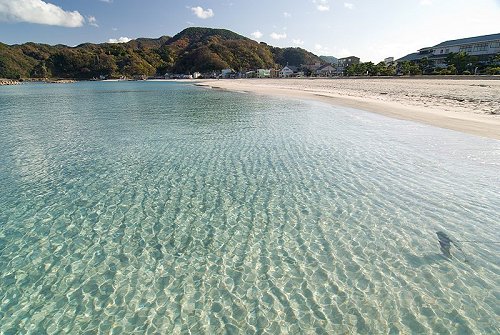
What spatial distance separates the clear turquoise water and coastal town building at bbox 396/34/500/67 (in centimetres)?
7079

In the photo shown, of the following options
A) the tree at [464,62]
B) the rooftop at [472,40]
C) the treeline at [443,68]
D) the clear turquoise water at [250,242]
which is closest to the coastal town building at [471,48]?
the rooftop at [472,40]

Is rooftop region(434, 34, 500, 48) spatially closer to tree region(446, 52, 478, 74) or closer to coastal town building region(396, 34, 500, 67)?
coastal town building region(396, 34, 500, 67)

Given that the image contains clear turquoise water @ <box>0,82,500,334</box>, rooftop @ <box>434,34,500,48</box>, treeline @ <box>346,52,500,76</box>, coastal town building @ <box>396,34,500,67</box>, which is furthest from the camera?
rooftop @ <box>434,34,500,48</box>

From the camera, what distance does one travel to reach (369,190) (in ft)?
30.8

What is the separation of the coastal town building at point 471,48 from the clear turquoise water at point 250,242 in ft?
232

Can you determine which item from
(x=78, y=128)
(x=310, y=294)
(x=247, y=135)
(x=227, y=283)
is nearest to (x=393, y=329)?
(x=310, y=294)

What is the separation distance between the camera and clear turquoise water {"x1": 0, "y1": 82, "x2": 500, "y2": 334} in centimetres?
461

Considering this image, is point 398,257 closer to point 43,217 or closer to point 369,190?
point 369,190

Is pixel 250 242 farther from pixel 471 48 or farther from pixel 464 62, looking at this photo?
pixel 471 48

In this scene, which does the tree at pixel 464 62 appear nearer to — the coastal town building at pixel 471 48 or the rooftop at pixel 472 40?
the coastal town building at pixel 471 48

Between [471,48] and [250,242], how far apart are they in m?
94.3

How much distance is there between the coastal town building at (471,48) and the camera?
2709 inches

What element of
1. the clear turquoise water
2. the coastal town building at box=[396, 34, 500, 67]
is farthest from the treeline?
the clear turquoise water

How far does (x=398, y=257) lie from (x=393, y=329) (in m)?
2.03
